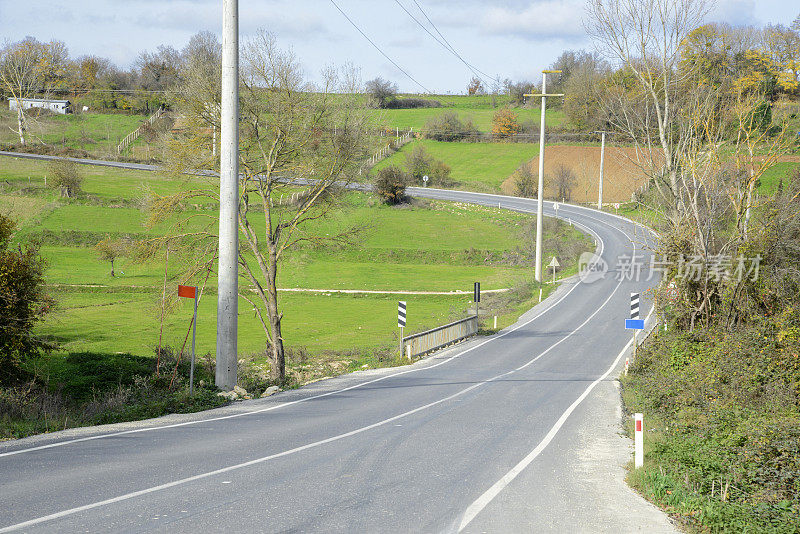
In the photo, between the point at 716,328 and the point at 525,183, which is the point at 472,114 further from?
the point at 716,328

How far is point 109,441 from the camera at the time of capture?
1077cm

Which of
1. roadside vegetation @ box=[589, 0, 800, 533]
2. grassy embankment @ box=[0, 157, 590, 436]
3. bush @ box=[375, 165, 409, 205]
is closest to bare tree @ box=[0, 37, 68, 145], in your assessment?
grassy embankment @ box=[0, 157, 590, 436]

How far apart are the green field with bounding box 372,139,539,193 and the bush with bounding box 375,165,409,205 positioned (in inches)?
452

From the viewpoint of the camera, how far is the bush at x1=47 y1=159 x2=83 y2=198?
69.7 meters

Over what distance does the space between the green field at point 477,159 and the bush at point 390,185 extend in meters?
11.5

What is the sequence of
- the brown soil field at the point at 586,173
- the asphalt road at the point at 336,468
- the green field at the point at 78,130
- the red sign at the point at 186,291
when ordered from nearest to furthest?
the asphalt road at the point at 336,468
the red sign at the point at 186,291
the brown soil field at the point at 586,173
the green field at the point at 78,130

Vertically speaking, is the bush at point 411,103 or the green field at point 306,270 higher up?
the bush at point 411,103

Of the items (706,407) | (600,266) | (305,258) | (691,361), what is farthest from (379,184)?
(706,407)

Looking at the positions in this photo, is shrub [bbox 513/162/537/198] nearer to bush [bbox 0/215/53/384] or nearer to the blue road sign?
the blue road sign

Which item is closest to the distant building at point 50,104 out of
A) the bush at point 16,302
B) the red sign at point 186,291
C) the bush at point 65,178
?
the bush at point 65,178

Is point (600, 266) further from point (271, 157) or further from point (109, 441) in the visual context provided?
point (109, 441)

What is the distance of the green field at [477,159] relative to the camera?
94875 mm

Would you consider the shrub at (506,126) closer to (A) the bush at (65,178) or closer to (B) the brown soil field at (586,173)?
(B) the brown soil field at (586,173)

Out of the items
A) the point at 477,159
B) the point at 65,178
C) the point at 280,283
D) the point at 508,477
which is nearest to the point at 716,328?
the point at 508,477
